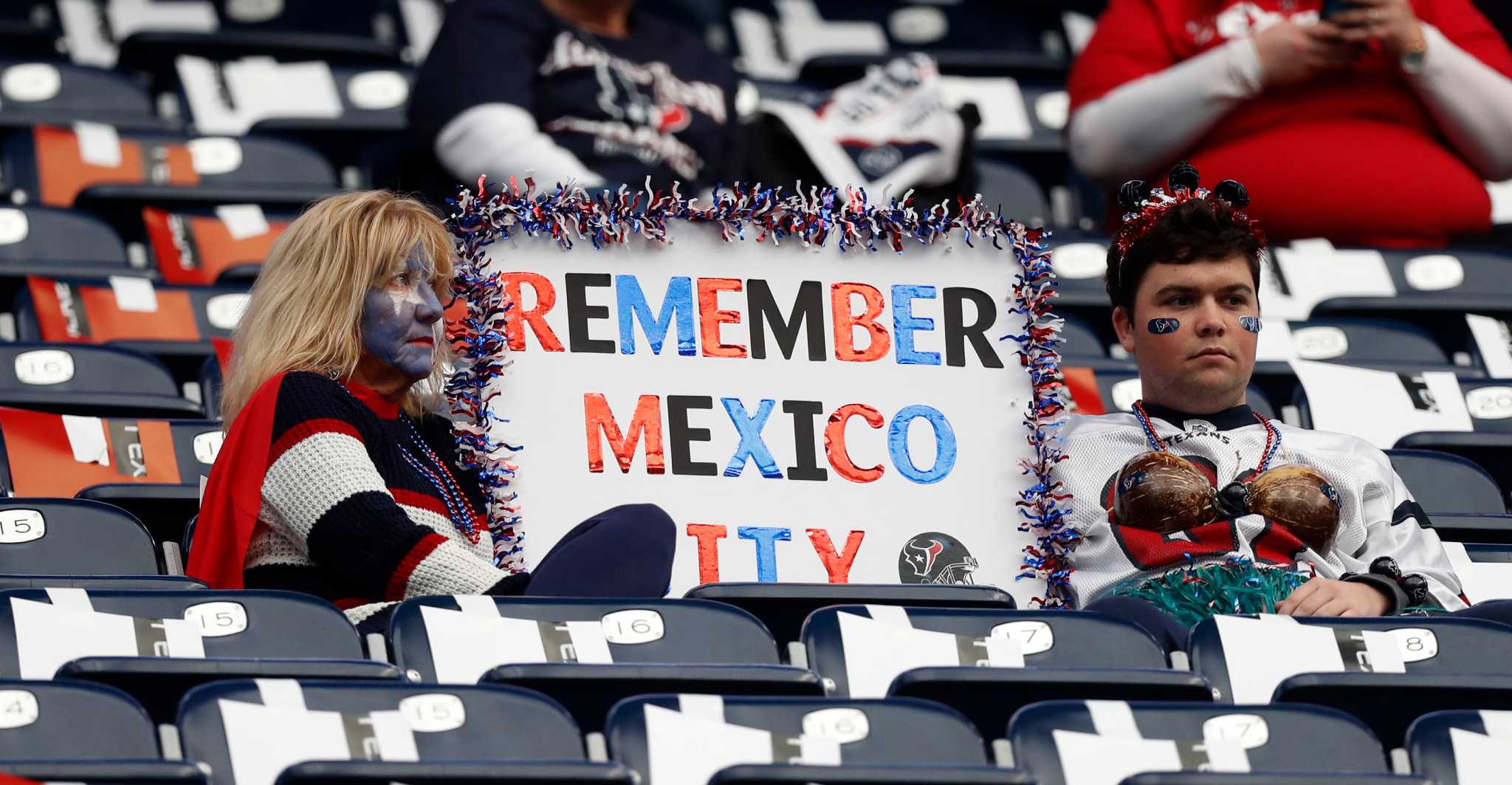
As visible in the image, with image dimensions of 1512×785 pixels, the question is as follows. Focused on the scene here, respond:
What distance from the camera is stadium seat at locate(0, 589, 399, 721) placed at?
113 inches

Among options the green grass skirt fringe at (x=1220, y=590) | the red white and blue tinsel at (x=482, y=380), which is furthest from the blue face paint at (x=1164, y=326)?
the red white and blue tinsel at (x=482, y=380)

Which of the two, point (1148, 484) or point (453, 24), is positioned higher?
point (453, 24)

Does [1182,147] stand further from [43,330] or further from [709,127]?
[43,330]

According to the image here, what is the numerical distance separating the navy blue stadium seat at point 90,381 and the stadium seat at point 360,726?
5.40 ft

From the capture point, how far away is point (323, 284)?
3.71m

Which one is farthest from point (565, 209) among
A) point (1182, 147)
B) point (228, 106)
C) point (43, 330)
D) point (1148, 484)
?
point (228, 106)

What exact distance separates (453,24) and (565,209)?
55.6 inches

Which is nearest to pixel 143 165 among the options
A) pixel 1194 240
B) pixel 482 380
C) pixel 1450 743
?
pixel 482 380

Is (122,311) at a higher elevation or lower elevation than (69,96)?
lower

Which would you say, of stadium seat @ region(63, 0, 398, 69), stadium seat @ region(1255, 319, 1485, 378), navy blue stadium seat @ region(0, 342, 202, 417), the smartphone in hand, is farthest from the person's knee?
stadium seat @ region(63, 0, 398, 69)

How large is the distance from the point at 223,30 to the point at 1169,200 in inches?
128

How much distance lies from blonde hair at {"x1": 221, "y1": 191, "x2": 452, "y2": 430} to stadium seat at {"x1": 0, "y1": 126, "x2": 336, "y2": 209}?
1791 millimetres

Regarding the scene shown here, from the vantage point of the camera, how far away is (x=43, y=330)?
481 cm

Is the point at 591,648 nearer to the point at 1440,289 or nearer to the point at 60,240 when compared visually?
the point at 60,240
